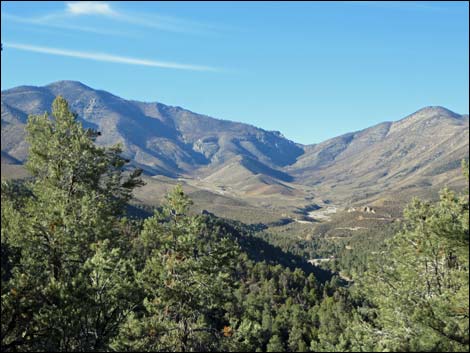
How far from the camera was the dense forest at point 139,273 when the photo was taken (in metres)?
15.8

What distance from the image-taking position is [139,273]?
20.2 m

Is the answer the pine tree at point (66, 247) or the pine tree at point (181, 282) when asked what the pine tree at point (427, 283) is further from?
the pine tree at point (66, 247)

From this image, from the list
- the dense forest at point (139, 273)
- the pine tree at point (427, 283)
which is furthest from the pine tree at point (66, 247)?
the pine tree at point (427, 283)

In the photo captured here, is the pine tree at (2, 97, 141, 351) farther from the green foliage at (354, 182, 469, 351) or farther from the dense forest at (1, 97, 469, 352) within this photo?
the green foliage at (354, 182, 469, 351)

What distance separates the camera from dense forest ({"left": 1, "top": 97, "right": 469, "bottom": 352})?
15.8 metres

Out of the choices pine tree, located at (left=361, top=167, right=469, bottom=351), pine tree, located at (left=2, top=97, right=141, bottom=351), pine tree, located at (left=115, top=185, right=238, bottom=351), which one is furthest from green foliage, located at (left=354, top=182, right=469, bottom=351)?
pine tree, located at (left=2, top=97, right=141, bottom=351)

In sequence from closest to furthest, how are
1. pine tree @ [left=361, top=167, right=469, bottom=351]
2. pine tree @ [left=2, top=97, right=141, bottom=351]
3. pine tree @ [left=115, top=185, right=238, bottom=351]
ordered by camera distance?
pine tree @ [left=2, top=97, right=141, bottom=351] < pine tree @ [left=361, top=167, right=469, bottom=351] < pine tree @ [left=115, top=185, right=238, bottom=351]

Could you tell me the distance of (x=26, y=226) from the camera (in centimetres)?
2038

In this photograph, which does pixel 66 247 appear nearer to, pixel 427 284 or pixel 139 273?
pixel 139 273

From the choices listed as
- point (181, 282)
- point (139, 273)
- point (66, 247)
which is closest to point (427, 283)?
point (181, 282)

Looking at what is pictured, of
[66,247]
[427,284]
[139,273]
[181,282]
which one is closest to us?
[66,247]

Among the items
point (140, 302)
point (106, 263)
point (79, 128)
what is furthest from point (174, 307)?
point (79, 128)

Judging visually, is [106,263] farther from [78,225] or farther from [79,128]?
[79,128]

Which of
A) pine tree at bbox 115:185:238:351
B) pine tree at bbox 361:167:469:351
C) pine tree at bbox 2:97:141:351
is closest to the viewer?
pine tree at bbox 2:97:141:351
